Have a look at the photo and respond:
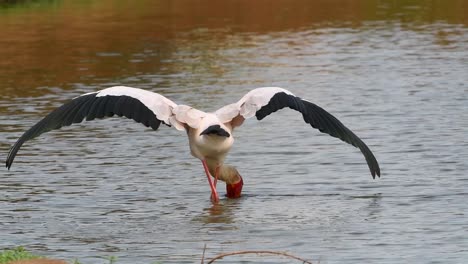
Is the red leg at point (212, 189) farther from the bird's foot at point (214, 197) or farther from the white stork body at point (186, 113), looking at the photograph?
the white stork body at point (186, 113)

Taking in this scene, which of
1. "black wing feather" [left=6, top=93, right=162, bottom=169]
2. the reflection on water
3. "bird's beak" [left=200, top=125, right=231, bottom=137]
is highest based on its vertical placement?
"black wing feather" [left=6, top=93, right=162, bottom=169]

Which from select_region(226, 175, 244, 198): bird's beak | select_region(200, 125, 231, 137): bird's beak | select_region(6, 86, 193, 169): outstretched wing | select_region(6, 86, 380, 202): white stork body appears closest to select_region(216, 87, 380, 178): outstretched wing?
select_region(6, 86, 380, 202): white stork body

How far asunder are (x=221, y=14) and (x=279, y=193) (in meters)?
17.7

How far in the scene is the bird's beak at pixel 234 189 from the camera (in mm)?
11500

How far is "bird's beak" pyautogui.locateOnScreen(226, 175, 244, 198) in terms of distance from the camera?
11500 mm

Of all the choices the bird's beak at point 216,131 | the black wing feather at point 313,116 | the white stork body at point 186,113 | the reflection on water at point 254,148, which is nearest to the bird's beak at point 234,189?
the reflection on water at point 254,148

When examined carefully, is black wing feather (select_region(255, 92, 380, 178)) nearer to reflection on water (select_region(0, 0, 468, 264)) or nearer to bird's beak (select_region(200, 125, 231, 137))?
bird's beak (select_region(200, 125, 231, 137))

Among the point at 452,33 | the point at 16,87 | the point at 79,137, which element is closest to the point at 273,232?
the point at 79,137

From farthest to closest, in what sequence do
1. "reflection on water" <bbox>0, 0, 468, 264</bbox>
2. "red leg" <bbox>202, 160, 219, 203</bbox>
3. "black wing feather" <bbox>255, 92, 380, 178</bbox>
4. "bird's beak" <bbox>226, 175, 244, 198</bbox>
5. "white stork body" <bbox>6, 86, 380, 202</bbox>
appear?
1. "bird's beak" <bbox>226, 175, 244, 198</bbox>
2. "red leg" <bbox>202, 160, 219, 203</bbox>
3. "white stork body" <bbox>6, 86, 380, 202</bbox>
4. "black wing feather" <bbox>255, 92, 380, 178</bbox>
5. "reflection on water" <bbox>0, 0, 468, 264</bbox>

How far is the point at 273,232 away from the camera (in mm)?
9992

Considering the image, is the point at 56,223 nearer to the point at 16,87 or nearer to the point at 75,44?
the point at 16,87

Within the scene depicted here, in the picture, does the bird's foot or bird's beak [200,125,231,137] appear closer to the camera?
bird's beak [200,125,231,137]

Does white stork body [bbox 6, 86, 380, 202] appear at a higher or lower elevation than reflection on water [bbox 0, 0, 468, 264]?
higher

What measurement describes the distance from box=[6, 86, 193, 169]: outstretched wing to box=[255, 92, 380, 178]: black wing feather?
0.79m
